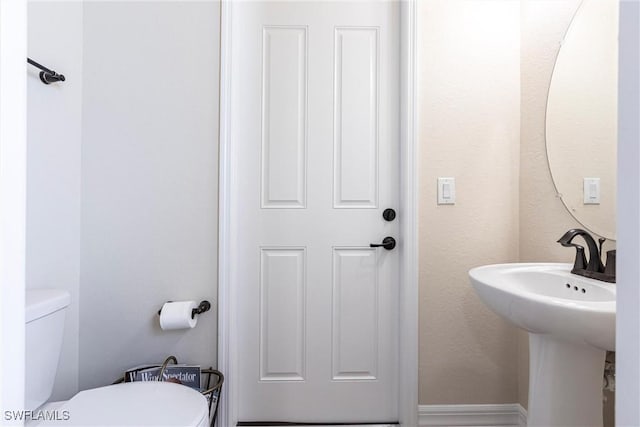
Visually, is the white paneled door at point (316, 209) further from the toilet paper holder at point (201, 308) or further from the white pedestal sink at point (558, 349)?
the white pedestal sink at point (558, 349)

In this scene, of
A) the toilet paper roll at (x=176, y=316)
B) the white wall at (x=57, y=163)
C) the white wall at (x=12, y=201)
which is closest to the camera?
the white wall at (x=12, y=201)

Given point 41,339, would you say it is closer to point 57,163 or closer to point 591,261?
point 57,163

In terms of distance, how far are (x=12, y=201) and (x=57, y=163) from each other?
4.28 ft

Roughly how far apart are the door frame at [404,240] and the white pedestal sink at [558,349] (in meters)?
0.44

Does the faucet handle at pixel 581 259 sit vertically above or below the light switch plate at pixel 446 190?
below

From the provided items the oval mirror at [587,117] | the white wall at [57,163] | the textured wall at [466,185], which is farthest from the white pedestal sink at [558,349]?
the white wall at [57,163]

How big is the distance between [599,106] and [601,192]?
0.27 m

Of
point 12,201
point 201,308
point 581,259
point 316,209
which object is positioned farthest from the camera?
point 316,209

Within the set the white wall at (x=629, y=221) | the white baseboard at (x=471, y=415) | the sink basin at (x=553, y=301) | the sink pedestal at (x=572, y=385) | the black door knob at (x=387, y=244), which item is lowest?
the white baseboard at (x=471, y=415)

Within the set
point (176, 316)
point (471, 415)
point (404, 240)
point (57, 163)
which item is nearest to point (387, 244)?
point (404, 240)

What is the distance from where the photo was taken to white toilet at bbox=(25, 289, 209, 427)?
1.02 m

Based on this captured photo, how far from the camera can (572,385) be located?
102cm

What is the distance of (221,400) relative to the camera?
5.03ft

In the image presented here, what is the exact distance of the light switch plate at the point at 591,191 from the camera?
1192 mm
